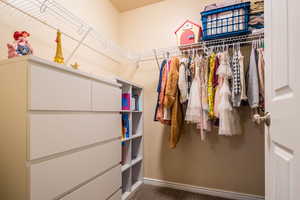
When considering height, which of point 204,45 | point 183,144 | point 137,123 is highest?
point 204,45

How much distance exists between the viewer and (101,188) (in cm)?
129

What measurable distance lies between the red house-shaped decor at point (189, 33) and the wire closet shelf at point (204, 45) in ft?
0.18

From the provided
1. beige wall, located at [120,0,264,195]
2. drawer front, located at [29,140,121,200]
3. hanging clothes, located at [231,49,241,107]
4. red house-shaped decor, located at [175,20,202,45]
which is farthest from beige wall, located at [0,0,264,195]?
drawer front, located at [29,140,121,200]

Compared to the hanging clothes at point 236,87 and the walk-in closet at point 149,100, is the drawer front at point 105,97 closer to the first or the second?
the walk-in closet at point 149,100

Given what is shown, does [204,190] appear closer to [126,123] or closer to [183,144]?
[183,144]

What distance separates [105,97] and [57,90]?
461 millimetres

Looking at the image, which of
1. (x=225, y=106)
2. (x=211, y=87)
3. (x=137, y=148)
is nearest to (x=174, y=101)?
(x=211, y=87)

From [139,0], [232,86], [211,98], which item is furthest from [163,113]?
[139,0]

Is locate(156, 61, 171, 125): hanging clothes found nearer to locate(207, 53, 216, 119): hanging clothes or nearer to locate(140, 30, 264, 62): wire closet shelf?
locate(140, 30, 264, 62): wire closet shelf

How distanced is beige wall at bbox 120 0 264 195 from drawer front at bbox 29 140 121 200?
0.95 metres

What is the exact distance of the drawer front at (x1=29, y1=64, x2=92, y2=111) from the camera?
820mm

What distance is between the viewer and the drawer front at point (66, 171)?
0.82 metres

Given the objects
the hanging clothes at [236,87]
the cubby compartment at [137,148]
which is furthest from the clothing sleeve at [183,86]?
the cubby compartment at [137,148]

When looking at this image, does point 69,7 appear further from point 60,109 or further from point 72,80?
point 60,109
